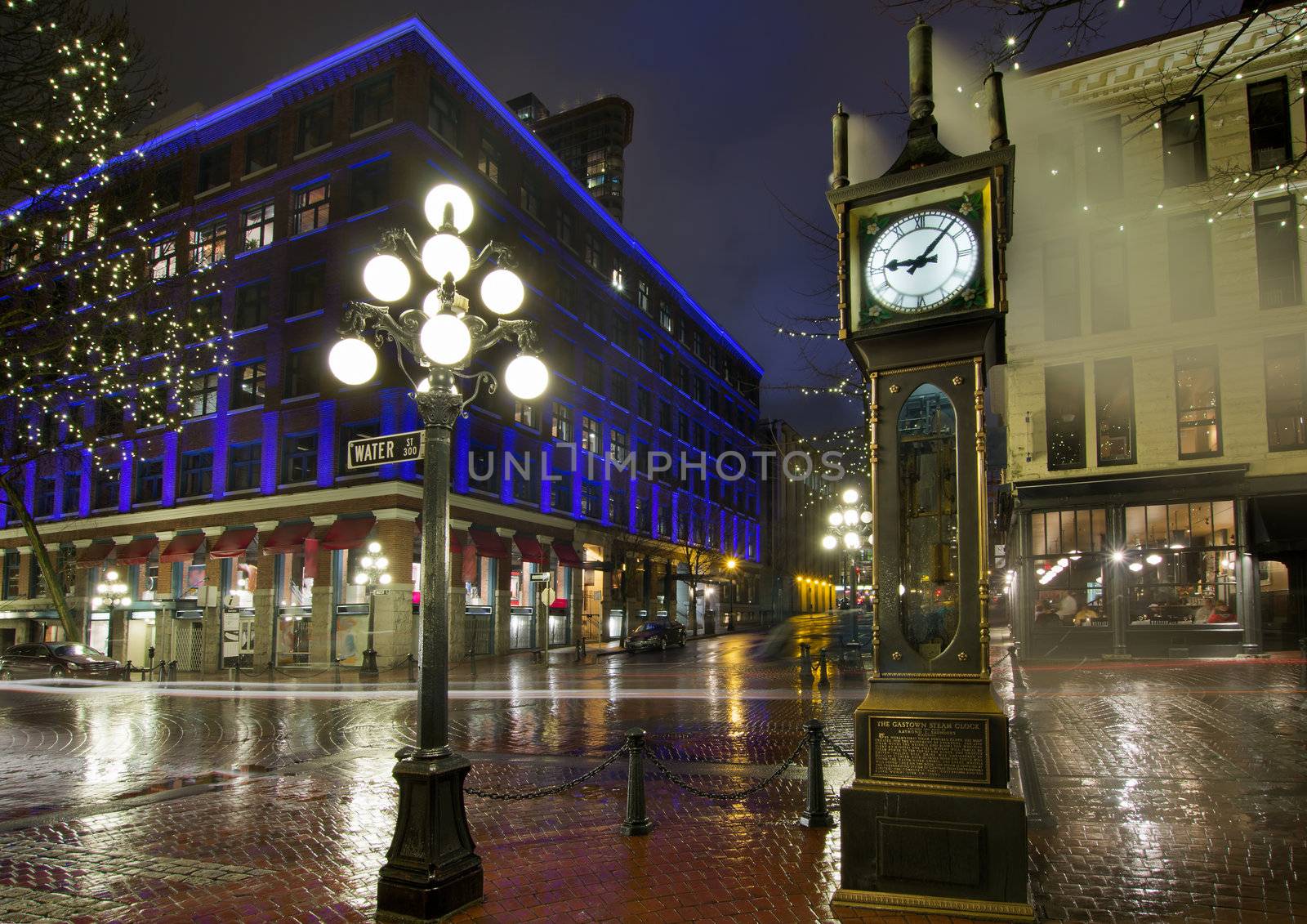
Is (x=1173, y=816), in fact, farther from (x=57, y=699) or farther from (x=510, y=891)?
(x=57, y=699)

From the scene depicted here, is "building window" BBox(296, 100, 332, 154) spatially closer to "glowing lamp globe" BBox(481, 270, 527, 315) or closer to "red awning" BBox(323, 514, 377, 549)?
"red awning" BBox(323, 514, 377, 549)

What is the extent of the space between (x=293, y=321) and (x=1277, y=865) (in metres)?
35.0

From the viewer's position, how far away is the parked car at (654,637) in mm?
37844

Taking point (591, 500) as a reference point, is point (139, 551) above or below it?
below

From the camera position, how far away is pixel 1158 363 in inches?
910

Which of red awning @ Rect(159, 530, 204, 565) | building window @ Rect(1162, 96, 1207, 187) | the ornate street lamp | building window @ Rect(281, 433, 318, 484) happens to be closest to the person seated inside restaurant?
building window @ Rect(1162, 96, 1207, 187)

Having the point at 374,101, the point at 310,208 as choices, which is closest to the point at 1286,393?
the point at 374,101

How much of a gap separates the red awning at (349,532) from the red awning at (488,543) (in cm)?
432

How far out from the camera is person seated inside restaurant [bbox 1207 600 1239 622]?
21562mm

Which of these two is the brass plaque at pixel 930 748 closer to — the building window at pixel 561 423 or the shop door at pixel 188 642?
the shop door at pixel 188 642

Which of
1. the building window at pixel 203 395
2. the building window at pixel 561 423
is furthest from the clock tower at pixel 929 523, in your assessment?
the building window at pixel 203 395

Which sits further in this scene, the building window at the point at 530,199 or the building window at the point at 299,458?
the building window at the point at 530,199

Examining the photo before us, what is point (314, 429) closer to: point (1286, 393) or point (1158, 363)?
point (1158, 363)

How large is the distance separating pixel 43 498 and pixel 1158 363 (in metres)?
48.6
